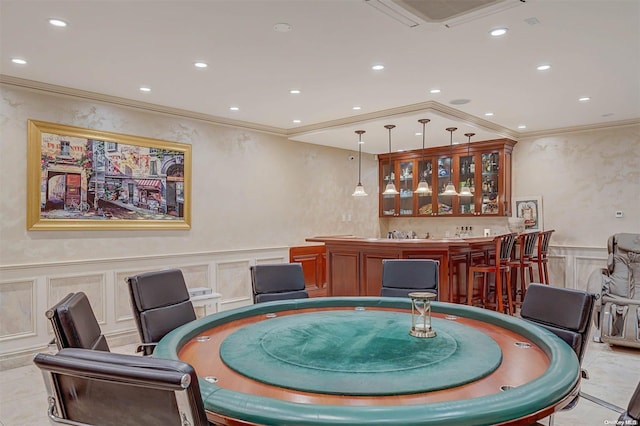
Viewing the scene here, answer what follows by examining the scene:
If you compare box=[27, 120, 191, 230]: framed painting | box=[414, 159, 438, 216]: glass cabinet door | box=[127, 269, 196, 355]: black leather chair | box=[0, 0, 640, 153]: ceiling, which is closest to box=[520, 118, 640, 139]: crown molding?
box=[0, 0, 640, 153]: ceiling

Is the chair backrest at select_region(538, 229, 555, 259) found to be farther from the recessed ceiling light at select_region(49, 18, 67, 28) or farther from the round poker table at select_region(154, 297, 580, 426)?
the recessed ceiling light at select_region(49, 18, 67, 28)

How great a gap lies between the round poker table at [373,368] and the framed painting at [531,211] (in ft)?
16.0

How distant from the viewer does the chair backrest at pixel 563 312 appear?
2.24 meters

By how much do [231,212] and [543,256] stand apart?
183 inches

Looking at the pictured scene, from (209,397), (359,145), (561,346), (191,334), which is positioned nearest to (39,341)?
(191,334)

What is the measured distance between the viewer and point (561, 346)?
1.94 meters

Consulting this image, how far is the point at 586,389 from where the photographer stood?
3643mm

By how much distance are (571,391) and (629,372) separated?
3255mm

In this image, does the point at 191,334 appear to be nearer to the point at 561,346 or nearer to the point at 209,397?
the point at 209,397

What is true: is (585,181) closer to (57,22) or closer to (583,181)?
(583,181)

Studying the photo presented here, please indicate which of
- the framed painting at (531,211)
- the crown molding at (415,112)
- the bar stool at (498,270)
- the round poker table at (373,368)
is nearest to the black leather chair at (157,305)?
the round poker table at (373,368)

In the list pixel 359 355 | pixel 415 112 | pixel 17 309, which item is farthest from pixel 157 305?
pixel 415 112

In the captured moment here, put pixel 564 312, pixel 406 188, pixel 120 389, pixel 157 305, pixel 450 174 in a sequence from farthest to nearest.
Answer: pixel 406 188, pixel 450 174, pixel 157 305, pixel 564 312, pixel 120 389

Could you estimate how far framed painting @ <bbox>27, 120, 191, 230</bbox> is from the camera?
4.41 m
